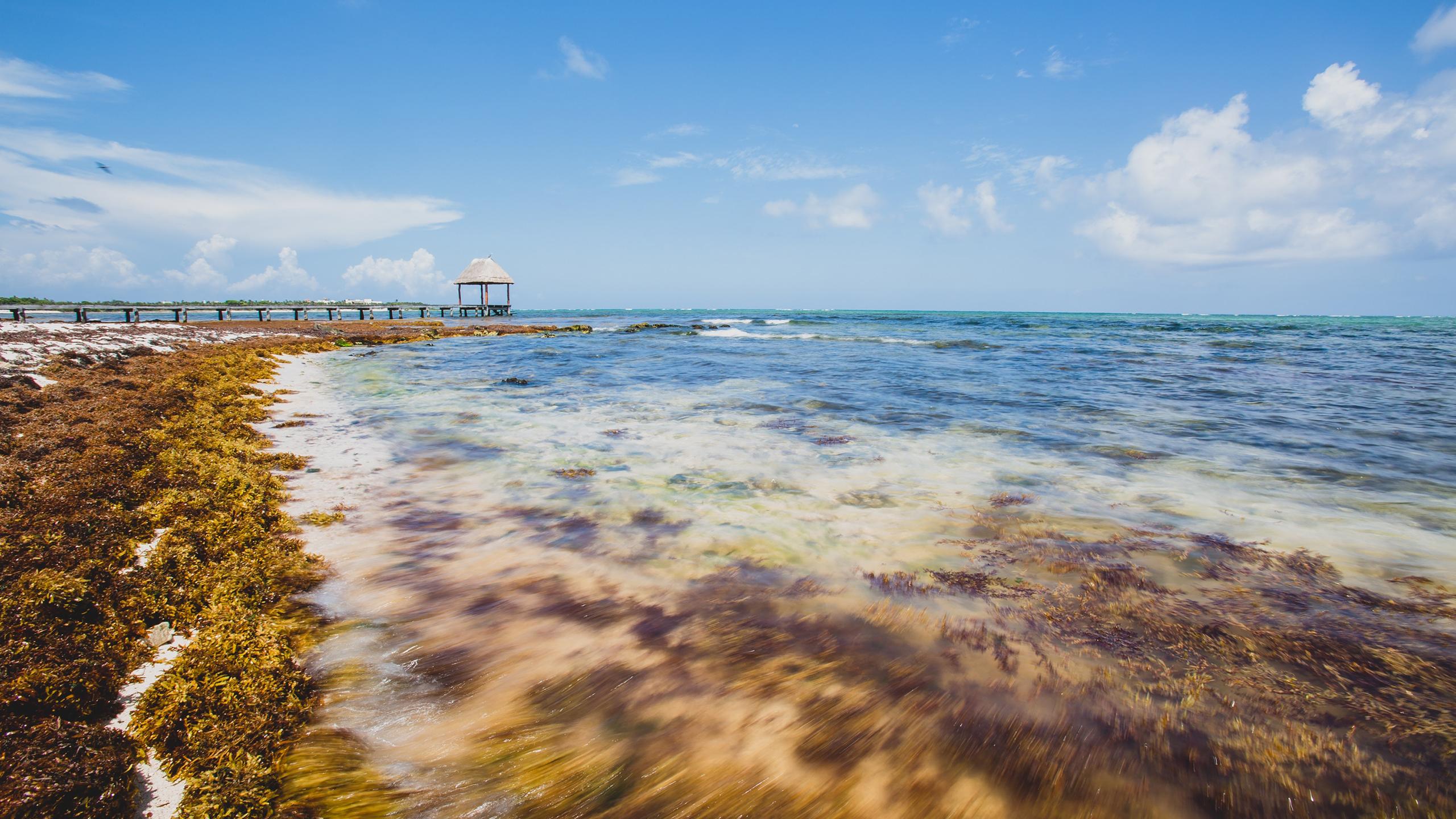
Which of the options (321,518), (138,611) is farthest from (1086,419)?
(138,611)

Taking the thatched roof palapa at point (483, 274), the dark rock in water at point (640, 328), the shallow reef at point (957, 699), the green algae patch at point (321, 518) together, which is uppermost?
the thatched roof palapa at point (483, 274)

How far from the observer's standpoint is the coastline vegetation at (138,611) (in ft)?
6.08

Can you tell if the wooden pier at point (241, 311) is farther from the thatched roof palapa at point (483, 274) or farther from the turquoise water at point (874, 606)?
the turquoise water at point (874, 606)

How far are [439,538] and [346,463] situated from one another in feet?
9.19

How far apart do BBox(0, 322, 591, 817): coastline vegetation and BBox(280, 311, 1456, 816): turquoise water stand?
351 mm

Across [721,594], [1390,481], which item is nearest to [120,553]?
[721,594]

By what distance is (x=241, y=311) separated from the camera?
38438 millimetres

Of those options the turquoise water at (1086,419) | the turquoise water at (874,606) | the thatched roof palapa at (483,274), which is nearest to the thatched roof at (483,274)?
the thatched roof palapa at (483,274)

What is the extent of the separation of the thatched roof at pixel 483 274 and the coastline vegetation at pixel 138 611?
2025 inches

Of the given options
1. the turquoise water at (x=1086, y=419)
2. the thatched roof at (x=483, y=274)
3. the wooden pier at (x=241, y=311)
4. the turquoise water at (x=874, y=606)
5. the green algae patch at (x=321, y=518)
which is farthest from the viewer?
the thatched roof at (x=483, y=274)

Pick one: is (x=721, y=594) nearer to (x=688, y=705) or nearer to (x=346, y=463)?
(x=688, y=705)

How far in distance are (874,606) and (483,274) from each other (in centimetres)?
5752

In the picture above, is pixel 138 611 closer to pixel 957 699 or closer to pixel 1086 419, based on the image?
pixel 957 699

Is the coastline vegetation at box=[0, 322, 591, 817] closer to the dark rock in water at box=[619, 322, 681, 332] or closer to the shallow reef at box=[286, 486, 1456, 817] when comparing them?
the shallow reef at box=[286, 486, 1456, 817]
